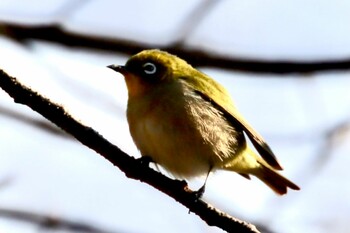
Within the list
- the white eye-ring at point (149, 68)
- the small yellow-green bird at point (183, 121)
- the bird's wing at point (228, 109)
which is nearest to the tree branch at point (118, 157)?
the small yellow-green bird at point (183, 121)

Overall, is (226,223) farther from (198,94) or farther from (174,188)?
(198,94)

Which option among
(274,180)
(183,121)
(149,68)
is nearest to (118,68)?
(149,68)

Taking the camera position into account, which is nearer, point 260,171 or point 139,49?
point 139,49

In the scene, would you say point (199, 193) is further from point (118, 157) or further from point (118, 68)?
point (118, 68)

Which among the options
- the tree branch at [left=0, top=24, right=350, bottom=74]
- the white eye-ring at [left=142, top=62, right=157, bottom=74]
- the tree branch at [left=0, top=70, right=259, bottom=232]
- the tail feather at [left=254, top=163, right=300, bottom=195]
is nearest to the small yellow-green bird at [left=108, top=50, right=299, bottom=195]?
the white eye-ring at [left=142, top=62, right=157, bottom=74]

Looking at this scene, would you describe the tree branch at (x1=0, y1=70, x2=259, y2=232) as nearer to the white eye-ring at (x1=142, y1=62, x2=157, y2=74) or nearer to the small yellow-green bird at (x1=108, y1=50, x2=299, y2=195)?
the small yellow-green bird at (x1=108, y1=50, x2=299, y2=195)

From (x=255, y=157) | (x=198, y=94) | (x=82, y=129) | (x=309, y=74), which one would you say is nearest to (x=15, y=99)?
(x=82, y=129)

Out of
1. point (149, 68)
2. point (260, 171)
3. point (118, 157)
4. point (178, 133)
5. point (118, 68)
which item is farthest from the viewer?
point (260, 171)
